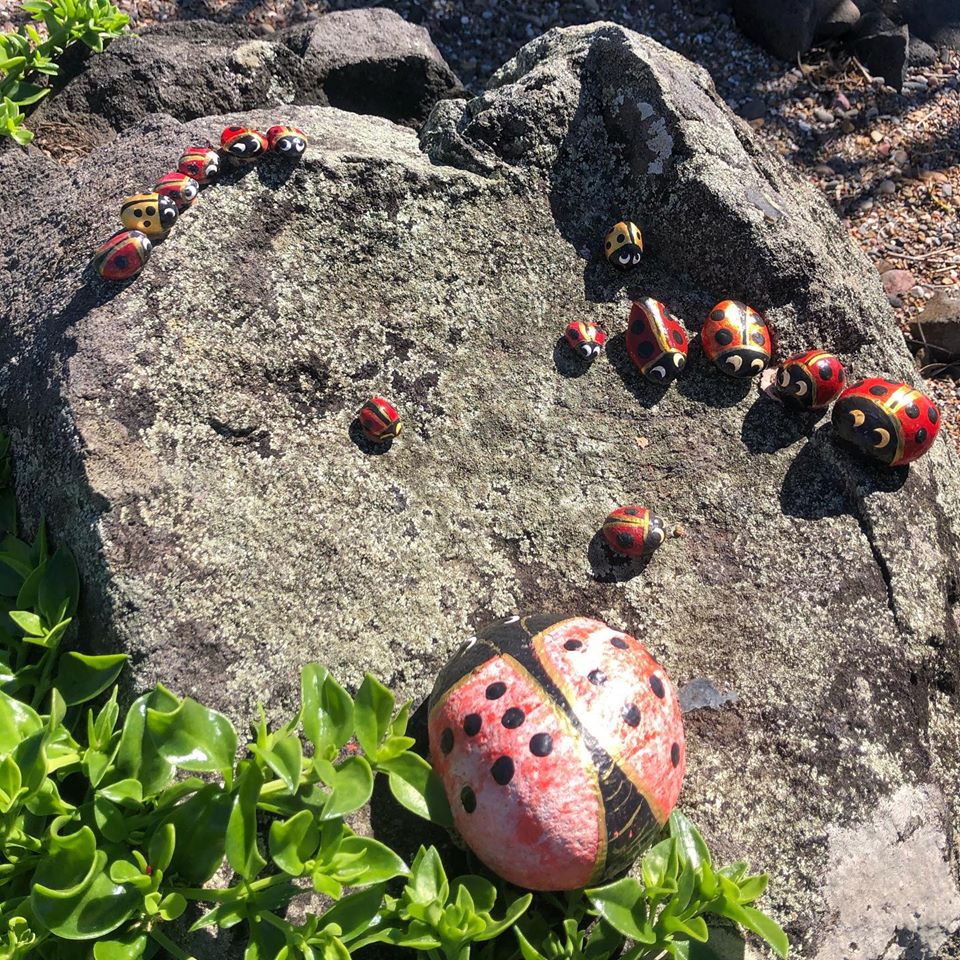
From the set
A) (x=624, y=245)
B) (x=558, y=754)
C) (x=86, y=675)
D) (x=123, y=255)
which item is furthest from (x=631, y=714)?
(x=123, y=255)

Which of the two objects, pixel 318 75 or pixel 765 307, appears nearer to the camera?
pixel 765 307

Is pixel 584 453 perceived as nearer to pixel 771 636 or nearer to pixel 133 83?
pixel 771 636

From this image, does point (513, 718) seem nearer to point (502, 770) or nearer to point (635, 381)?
point (502, 770)

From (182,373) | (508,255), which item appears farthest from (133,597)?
(508,255)

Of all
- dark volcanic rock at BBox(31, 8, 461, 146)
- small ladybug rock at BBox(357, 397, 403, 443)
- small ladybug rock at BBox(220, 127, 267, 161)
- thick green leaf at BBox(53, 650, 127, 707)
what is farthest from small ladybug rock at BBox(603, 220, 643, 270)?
thick green leaf at BBox(53, 650, 127, 707)

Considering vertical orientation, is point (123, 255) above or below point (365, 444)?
above

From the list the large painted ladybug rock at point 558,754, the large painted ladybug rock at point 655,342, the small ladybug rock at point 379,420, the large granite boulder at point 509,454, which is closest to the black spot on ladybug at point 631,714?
the large painted ladybug rock at point 558,754
